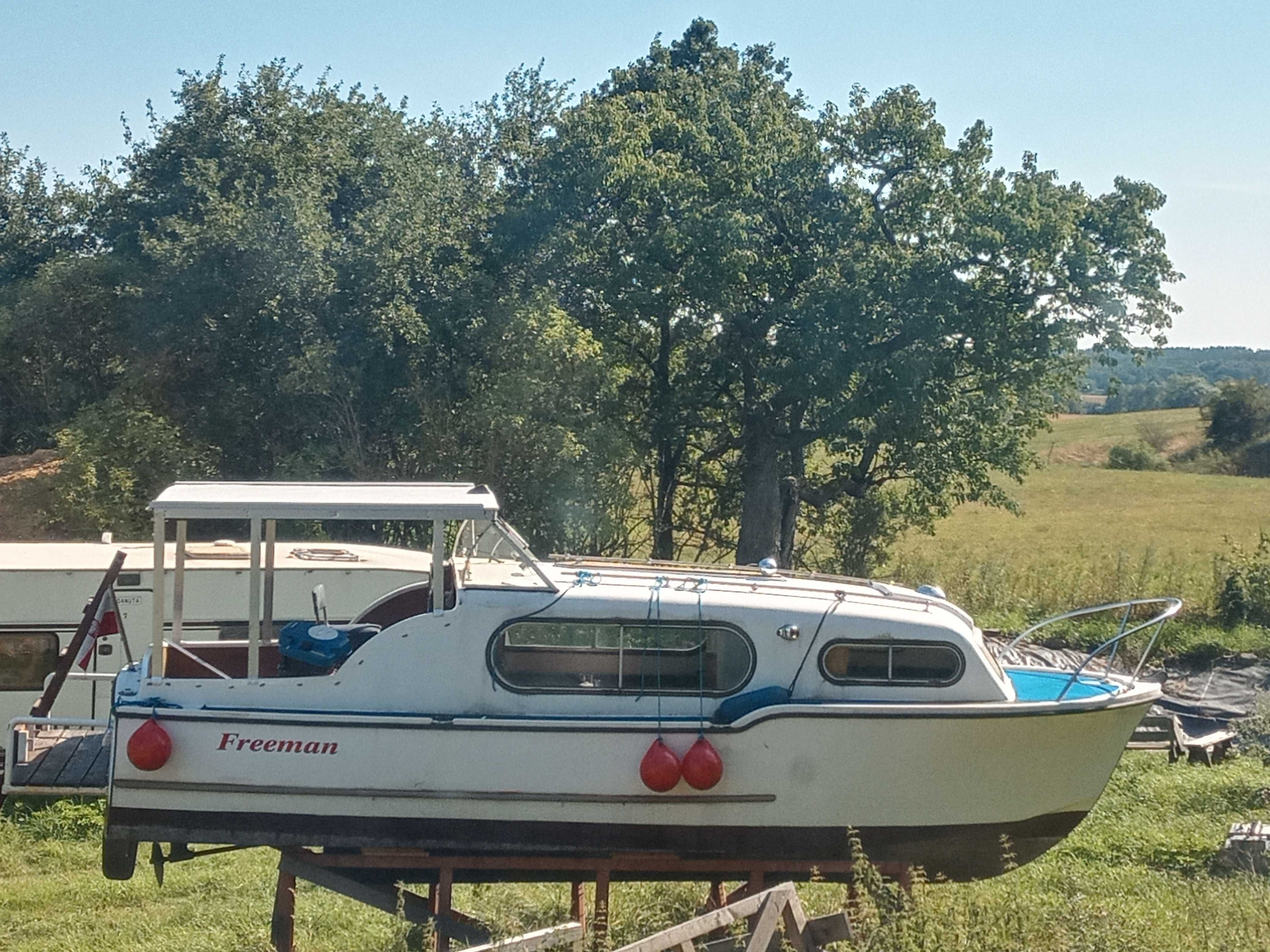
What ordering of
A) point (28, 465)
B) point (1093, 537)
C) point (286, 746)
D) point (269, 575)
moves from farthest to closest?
point (1093, 537), point (28, 465), point (269, 575), point (286, 746)

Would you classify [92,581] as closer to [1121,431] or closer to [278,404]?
[278,404]

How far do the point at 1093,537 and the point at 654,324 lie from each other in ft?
59.5

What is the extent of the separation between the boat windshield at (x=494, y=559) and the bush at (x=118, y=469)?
1306 centimetres

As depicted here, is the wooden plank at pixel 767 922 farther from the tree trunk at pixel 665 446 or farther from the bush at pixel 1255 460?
the bush at pixel 1255 460

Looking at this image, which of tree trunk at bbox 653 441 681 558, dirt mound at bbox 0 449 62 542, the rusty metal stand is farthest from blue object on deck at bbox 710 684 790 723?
dirt mound at bbox 0 449 62 542

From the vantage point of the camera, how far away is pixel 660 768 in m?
7.06

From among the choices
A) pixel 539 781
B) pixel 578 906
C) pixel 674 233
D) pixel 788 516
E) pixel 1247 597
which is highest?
pixel 674 233

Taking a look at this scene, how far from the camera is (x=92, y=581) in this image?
40.6ft

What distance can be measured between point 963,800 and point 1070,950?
1605 millimetres

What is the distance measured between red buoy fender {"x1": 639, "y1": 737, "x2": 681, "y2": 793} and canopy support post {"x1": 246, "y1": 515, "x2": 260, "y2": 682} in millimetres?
2283

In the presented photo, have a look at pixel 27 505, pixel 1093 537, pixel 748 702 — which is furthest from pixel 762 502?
pixel 1093 537

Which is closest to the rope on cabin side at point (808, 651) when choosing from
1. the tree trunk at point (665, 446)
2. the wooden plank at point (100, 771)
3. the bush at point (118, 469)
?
the wooden plank at point (100, 771)

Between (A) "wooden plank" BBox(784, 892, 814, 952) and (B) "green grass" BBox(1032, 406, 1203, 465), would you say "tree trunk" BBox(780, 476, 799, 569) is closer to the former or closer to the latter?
(A) "wooden plank" BBox(784, 892, 814, 952)

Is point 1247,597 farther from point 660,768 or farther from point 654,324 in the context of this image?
point 660,768
